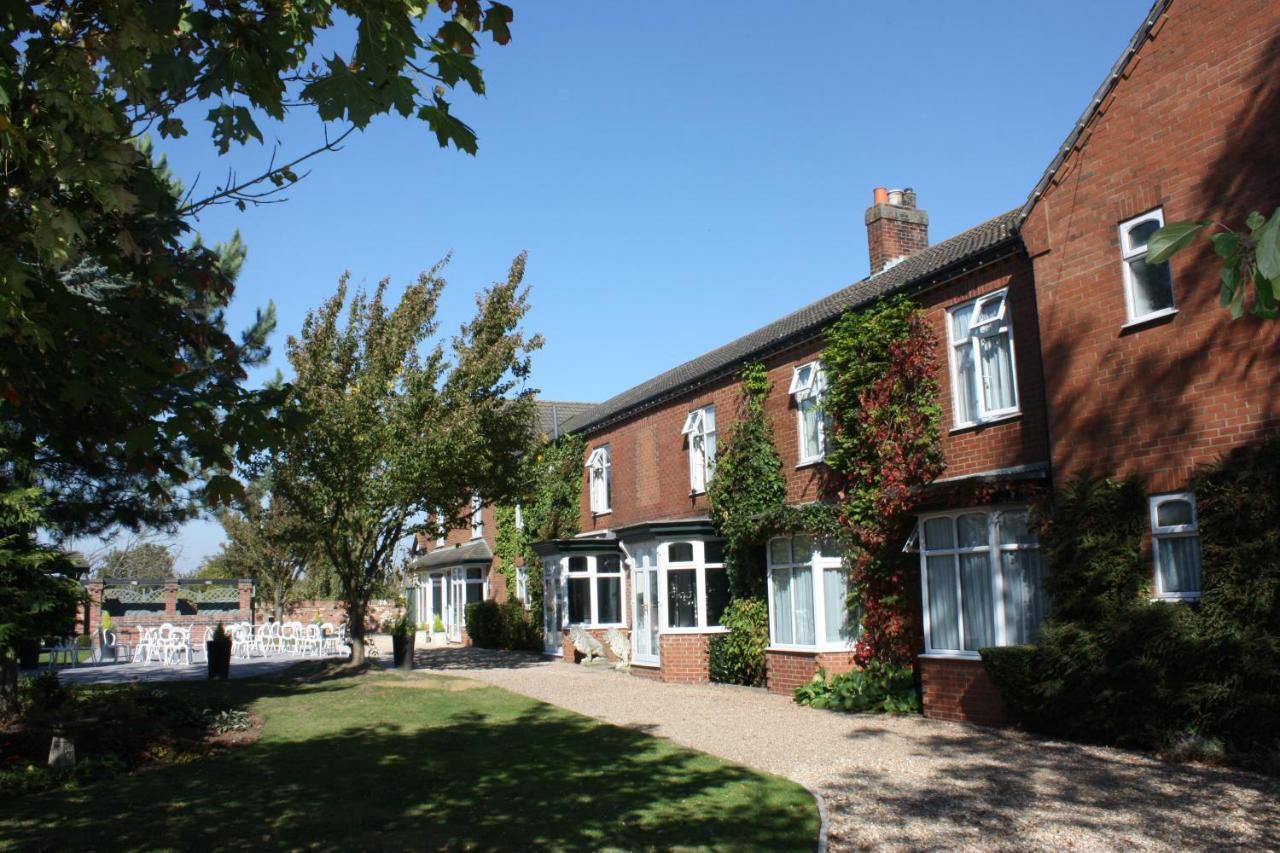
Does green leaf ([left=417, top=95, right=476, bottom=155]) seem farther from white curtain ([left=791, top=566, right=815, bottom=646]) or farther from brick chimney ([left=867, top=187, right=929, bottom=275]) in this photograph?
brick chimney ([left=867, top=187, right=929, bottom=275])

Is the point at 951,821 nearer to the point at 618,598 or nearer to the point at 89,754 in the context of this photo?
the point at 89,754

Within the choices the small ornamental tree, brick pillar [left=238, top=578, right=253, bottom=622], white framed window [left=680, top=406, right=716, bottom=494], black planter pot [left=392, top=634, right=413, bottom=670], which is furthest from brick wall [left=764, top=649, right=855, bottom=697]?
brick pillar [left=238, top=578, right=253, bottom=622]

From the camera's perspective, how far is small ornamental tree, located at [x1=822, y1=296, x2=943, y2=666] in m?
15.1

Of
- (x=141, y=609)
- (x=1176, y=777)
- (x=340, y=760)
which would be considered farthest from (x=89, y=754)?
(x=141, y=609)

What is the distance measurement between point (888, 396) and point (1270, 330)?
572 centimetres

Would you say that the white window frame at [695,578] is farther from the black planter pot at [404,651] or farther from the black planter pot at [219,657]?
the black planter pot at [219,657]

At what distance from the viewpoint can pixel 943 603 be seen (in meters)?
14.2

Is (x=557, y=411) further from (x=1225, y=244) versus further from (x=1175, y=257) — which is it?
(x=1225, y=244)

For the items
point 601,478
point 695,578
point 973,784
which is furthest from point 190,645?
point 973,784

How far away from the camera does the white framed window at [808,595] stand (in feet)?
55.2

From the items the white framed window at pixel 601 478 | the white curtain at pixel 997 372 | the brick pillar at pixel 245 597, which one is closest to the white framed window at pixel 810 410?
the white curtain at pixel 997 372

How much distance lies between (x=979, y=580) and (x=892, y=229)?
9112 mm

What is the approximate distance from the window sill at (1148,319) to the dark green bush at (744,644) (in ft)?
29.3

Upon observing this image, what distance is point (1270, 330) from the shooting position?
10.4 meters
